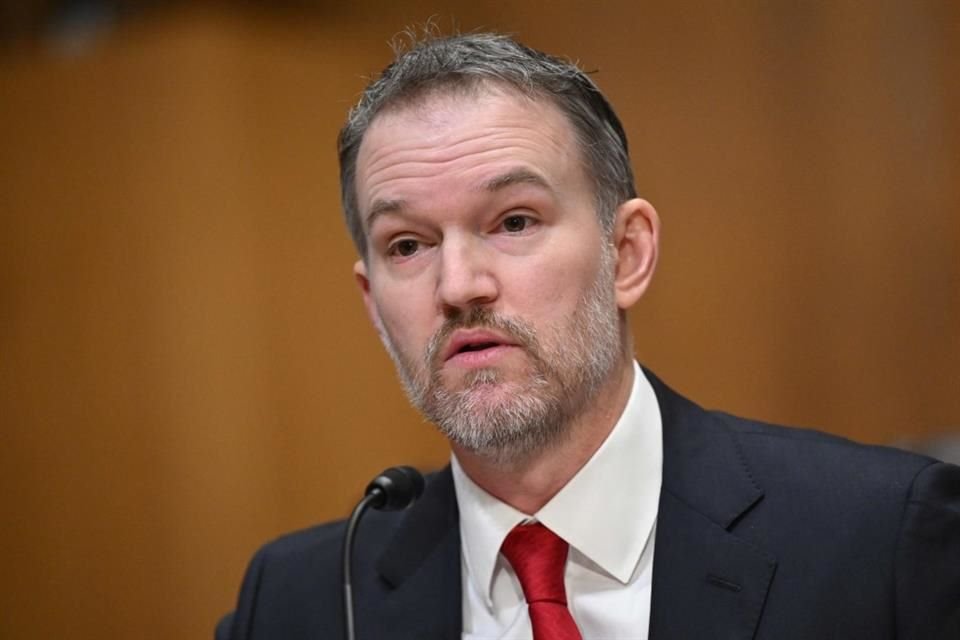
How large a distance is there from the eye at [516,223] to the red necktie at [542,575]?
19.4 inches

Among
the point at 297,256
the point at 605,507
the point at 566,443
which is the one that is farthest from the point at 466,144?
the point at 297,256

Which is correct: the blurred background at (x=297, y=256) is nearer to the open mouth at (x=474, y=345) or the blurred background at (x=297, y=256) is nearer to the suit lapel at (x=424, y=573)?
the suit lapel at (x=424, y=573)

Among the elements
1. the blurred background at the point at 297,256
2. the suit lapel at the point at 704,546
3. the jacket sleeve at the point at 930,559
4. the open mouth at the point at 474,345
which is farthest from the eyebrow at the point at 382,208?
the blurred background at the point at 297,256

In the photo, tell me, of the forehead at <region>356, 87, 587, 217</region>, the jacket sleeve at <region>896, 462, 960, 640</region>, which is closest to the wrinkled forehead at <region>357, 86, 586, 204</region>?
the forehead at <region>356, 87, 587, 217</region>

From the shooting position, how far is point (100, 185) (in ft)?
14.9

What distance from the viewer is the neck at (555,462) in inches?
85.9

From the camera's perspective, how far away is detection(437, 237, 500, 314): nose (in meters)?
2.02

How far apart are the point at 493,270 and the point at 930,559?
80 centimetres

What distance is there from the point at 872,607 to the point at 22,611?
3.62 m

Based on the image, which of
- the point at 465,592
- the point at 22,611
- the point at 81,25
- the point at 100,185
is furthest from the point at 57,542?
the point at 465,592

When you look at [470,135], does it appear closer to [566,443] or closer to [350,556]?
[566,443]

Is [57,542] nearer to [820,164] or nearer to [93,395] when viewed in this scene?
[93,395]

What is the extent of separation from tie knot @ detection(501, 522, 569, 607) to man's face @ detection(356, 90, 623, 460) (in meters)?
0.14

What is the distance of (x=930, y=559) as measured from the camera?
6.47 feet
